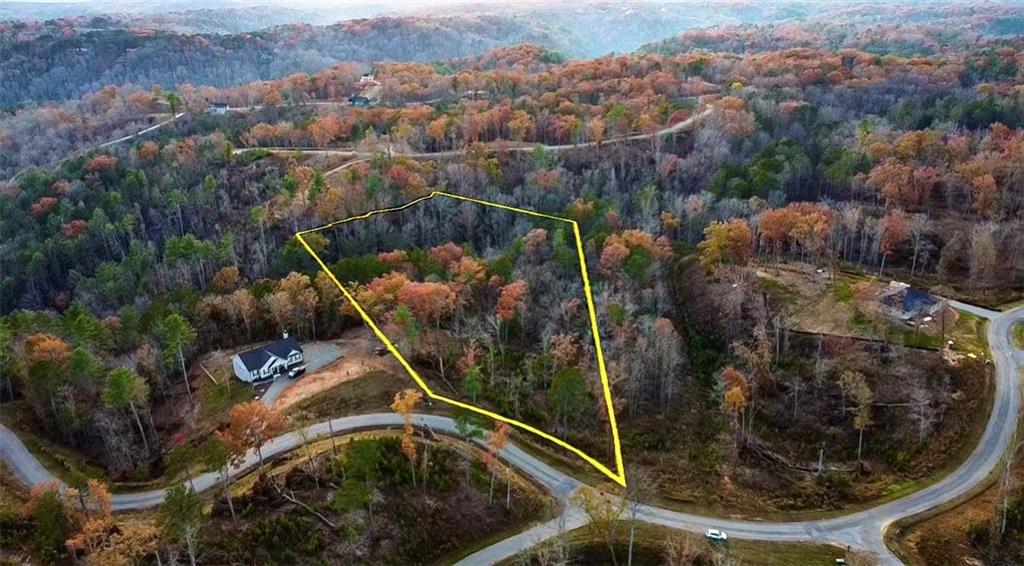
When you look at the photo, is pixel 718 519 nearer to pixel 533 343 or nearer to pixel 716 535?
pixel 716 535

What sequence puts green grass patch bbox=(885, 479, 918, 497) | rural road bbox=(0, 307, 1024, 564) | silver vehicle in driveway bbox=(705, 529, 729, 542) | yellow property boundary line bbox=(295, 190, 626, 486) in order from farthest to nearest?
1. yellow property boundary line bbox=(295, 190, 626, 486)
2. green grass patch bbox=(885, 479, 918, 497)
3. rural road bbox=(0, 307, 1024, 564)
4. silver vehicle in driveway bbox=(705, 529, 729, 542)

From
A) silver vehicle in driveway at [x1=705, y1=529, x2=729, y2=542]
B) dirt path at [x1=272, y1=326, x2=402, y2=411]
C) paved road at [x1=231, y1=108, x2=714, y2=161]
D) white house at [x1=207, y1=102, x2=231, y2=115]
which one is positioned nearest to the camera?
silver vehicle in driveway at [x1=705, y1=529, x2=729, y2=542]

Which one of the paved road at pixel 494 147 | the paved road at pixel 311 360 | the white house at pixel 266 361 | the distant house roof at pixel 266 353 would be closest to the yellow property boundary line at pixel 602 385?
the paved road at pixel 311 360

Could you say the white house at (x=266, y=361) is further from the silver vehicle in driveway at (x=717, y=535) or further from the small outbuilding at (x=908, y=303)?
the small outbuilding at (x=908, y=303)

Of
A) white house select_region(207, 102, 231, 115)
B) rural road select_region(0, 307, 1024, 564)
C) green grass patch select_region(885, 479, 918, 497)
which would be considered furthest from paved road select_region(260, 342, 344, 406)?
white house select_region(207, 102, 231, 115)

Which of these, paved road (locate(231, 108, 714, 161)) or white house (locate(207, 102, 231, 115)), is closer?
paved road (locate(231, 108, 714, 161))

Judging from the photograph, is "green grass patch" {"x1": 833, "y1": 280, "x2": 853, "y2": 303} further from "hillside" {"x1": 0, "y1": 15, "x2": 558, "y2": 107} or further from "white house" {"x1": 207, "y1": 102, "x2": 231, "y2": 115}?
"hillside" {"x1": 0, "y1": 15, "x2": 558, "y2": 107}

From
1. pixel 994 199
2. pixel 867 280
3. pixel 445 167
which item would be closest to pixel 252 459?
pixel 867 280
